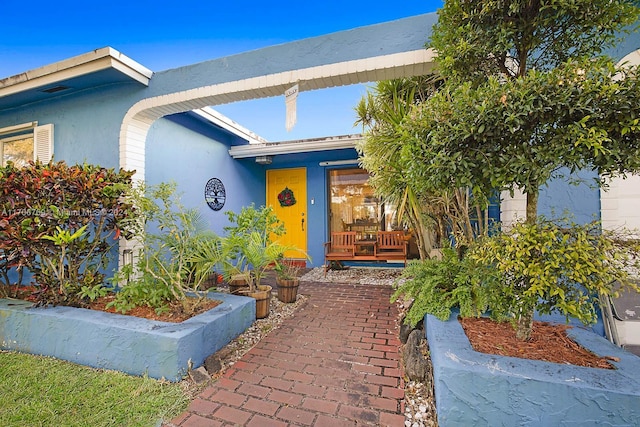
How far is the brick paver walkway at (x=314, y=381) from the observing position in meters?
1.68

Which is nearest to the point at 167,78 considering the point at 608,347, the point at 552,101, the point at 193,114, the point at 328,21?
the point at 193,114

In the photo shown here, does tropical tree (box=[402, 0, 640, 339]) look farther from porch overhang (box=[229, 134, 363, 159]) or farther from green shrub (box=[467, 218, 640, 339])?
porch overhang (box=[229, 134, 363, 159])

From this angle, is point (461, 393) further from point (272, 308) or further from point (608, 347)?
point (272, 308)

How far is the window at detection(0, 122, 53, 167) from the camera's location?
4.12 m

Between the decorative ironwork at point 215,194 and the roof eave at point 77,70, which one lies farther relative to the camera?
the decorative ironwork at point 215,194

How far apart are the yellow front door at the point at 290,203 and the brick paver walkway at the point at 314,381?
11.9 ft

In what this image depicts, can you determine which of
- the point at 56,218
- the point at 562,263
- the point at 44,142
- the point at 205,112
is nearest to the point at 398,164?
the point at 562,263

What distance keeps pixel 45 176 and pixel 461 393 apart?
149 inches

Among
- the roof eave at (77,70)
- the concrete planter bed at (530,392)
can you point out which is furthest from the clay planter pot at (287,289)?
the roof eave at (77,70)

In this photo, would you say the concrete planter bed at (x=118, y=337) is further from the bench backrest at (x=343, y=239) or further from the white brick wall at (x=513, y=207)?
the bench backrest at (x=343, y=239)

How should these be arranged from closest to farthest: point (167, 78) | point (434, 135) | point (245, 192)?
1. point (434, 135)
2. point (167, 78)
3. point (245, 192)

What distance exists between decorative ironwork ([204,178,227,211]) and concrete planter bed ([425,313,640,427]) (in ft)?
15.6

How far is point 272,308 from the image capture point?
3.54 m

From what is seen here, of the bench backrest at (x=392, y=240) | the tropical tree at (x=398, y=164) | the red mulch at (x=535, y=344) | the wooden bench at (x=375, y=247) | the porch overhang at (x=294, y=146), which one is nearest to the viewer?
→ the red mulch at (x=535, y=344)
